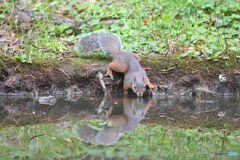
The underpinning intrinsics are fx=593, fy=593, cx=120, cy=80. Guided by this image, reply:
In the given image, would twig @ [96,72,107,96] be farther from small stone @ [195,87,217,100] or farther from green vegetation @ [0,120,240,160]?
green vegetation @ [0,120,240,160]

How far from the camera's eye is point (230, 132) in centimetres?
637

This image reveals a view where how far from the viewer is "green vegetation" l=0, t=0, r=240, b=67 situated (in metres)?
8.61

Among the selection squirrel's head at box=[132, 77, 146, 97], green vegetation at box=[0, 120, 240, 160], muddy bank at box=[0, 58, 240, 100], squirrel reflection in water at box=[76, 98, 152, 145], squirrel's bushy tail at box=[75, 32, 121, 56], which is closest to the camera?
green vegetation at box=[0, 120, 240, 160]

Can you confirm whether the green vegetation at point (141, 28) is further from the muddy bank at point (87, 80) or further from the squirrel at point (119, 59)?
the squirrel at point (119, 59)

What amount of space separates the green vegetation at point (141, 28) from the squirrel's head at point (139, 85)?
726 mm

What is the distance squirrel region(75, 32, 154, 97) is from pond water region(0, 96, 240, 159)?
221 millimetres

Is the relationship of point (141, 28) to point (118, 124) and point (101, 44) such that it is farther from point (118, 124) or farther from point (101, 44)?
point (118, 124)

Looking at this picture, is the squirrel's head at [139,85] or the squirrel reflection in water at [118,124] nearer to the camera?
the squirrel reflection in water at [118,124]

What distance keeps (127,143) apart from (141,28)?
3506 mm

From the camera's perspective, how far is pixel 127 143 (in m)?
5.94

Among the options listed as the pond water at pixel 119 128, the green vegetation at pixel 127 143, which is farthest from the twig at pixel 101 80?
the green vegetation at pixel 127 143

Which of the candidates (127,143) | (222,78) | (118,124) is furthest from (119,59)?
(127,143)

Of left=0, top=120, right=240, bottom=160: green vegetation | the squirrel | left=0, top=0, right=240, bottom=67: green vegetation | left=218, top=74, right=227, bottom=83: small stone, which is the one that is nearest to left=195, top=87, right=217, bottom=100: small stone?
left=218, top=74, right=227, bottom=83: small stone

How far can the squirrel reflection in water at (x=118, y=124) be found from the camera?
243 inches
